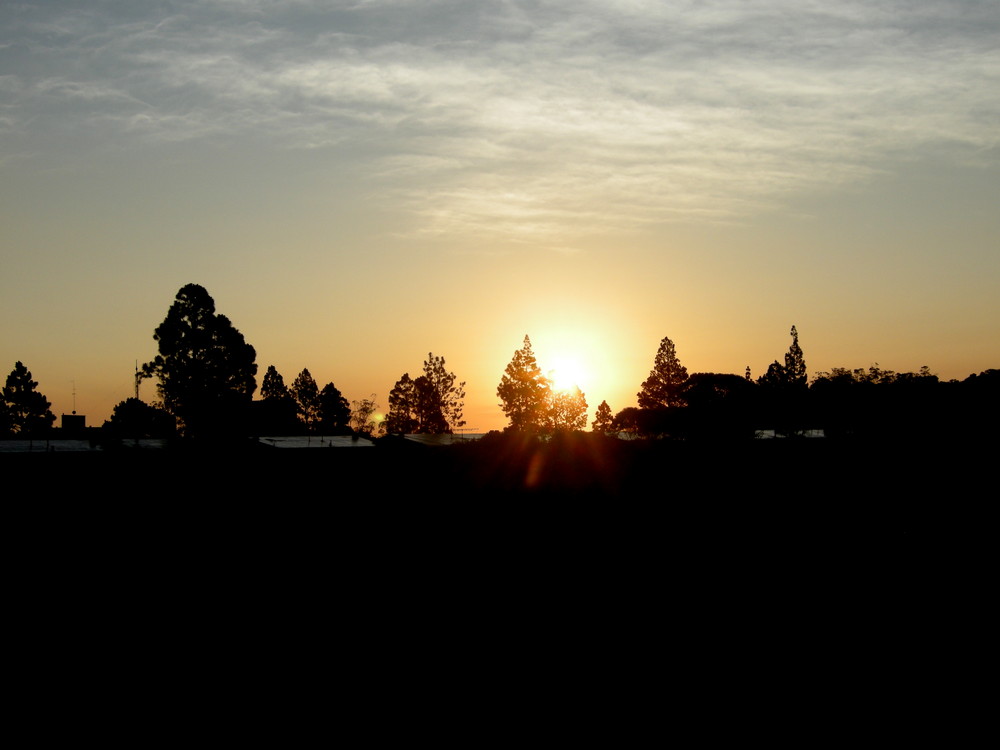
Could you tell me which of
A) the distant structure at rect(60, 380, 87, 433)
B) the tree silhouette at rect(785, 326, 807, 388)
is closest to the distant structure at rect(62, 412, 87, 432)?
the distant structure at rect(60, 380, 87, 433)

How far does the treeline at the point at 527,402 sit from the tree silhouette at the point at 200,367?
9cm

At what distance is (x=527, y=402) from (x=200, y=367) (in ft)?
160

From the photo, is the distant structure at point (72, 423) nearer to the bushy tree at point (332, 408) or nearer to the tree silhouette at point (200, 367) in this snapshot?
the tree silhouette at point (200, 367)

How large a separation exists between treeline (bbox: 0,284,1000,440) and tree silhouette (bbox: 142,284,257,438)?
0.29 feet

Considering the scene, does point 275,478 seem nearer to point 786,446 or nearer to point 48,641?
point 48,641

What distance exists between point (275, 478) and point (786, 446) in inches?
1121

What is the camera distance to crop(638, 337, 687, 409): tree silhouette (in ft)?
381

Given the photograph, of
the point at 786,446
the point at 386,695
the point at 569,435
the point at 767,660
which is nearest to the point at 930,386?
the point at 786,446

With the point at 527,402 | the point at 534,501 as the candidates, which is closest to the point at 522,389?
the point at 527,402

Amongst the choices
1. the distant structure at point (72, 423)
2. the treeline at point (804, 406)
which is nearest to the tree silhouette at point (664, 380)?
the treeline at point (804, 406)

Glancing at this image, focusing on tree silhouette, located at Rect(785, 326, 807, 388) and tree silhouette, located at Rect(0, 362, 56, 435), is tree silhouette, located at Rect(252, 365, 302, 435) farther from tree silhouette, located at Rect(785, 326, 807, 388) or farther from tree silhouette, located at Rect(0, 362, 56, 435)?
tree silhouette, located at Rect(785, 326, 807, 388)

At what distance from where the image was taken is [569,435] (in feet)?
170

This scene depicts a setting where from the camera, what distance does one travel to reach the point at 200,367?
7875cm

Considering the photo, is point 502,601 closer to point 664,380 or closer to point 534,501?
point 534,501
